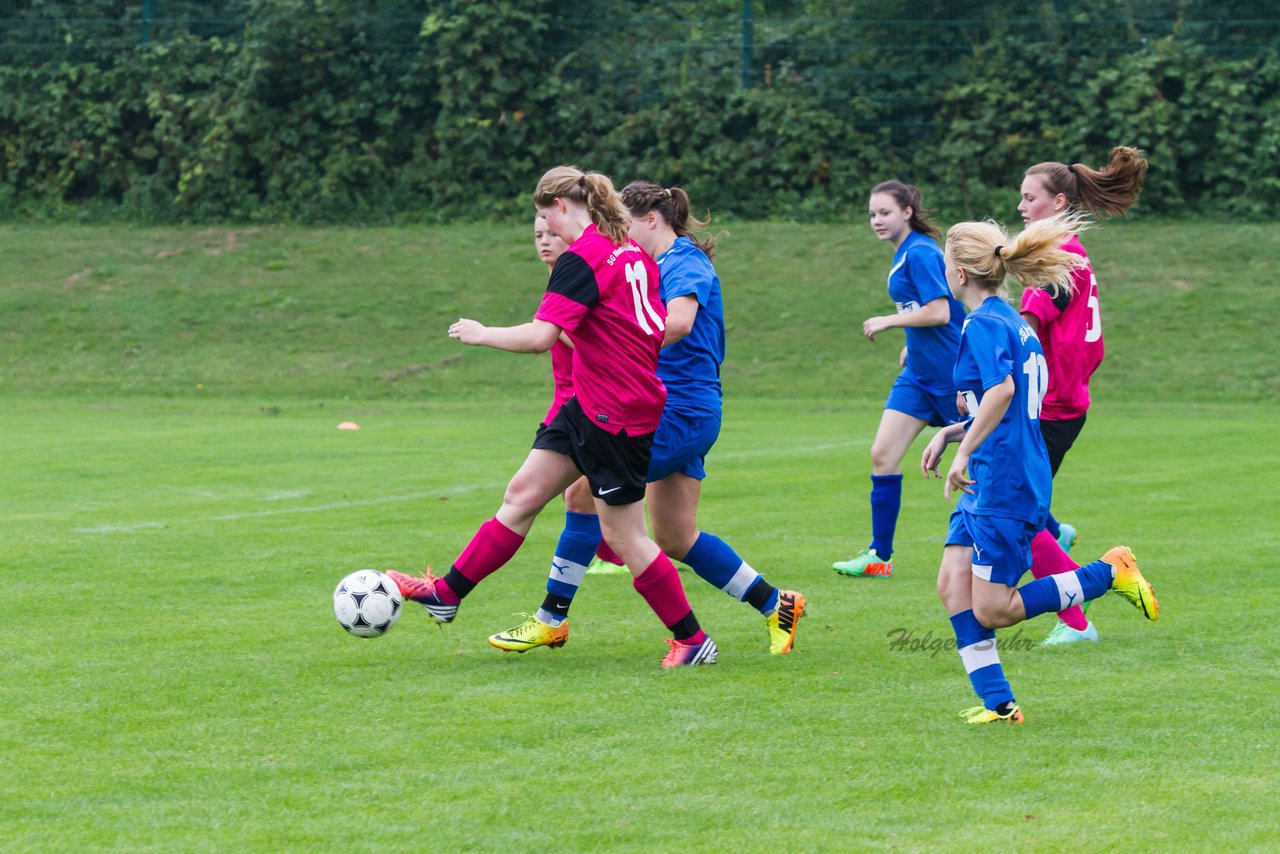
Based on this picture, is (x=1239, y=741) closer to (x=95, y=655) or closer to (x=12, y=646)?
(x=95, y=655)

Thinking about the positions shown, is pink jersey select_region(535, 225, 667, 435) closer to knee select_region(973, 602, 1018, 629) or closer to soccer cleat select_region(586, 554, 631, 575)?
knee select_region(973, 602, 1018, 629)

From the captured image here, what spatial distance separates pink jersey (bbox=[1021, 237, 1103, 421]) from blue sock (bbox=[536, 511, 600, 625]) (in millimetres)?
1866

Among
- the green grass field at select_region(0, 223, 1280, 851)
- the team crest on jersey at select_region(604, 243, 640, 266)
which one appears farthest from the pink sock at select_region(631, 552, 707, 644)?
the team crest on jersey at select_region(604, 243, 640, 266)

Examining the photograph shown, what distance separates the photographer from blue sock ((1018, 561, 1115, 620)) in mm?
Answer: 5160

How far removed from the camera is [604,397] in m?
5.71

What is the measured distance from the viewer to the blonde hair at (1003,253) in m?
4.98

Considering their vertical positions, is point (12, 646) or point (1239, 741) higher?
point (1239, 741)

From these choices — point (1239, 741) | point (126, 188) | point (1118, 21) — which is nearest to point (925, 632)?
point (1239, 741)

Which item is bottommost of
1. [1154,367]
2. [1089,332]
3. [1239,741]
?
[1154,367]

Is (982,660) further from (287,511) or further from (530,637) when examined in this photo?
(287,511)

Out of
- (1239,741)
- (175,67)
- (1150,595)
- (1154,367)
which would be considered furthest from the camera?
(175,67)

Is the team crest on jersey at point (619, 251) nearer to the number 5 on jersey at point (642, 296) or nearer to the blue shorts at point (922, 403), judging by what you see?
the number 5 on jersey at point (642, 296)

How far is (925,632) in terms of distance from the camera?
253 inches

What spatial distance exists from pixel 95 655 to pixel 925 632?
321 centimetres
